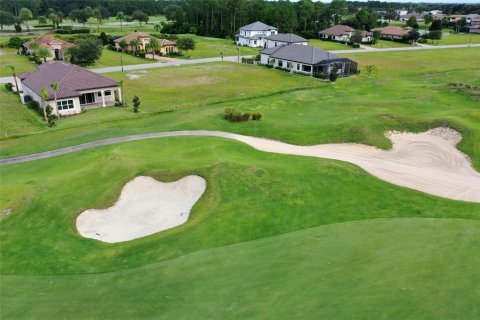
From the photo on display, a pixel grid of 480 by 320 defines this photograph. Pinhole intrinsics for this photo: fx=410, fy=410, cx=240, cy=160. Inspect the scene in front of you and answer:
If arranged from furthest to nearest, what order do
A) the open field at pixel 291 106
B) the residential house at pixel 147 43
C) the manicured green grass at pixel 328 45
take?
the manicured green grass at pixel 328 45 < the residential house at pixel 147 43 < the open field at pixel 291 106

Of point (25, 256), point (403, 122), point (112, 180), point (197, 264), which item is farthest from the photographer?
point (403, 122)

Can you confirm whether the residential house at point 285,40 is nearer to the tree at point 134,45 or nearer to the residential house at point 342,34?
the residential house at point 342,34

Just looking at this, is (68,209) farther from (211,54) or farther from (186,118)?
(211,54)

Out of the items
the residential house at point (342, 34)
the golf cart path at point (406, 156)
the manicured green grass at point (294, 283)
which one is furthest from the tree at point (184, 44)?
the manicured green grass at point (294, 283)

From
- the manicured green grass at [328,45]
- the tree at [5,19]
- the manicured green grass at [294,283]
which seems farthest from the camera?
the tree at [5,19]

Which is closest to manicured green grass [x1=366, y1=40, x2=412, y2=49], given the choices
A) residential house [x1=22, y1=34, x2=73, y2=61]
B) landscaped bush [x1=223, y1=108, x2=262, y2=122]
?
residential house [x1=22, y1=34, x2=73, y2=61]

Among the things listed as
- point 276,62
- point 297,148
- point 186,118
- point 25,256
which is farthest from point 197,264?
point 276,62

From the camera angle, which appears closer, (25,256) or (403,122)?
(25,256)
